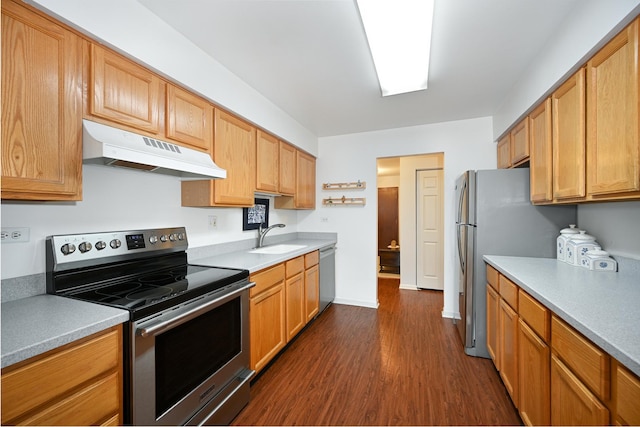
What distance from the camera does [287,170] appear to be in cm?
309

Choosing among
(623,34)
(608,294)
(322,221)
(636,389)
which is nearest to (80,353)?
(636,389)

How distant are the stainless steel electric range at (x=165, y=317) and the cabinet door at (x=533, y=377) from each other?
1.60 m

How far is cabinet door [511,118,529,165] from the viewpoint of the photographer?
86.7 inches

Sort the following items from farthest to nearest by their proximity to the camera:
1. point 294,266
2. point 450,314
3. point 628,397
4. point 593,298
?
point 450,314 → point 294,266 → point 593,298 → point 628,397

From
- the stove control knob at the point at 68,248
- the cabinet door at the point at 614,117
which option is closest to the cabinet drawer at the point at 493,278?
the cabinet door at the point at 614,117

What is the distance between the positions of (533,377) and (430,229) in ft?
10.2

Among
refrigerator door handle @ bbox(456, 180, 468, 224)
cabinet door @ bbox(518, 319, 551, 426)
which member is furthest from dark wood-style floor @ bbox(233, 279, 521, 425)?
refrigerator door handle @ bbox(456, 180, 468, 224)

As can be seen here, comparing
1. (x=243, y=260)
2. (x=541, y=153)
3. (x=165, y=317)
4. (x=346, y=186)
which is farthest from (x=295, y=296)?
(x=541, y=153)

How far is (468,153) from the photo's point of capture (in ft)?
10.4

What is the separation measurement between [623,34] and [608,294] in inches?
46.1

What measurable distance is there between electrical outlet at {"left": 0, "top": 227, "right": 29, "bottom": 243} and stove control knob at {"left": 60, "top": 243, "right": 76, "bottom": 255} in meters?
0.13

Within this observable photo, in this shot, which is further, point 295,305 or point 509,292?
point 295,305

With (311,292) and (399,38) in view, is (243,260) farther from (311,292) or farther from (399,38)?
(399,38)

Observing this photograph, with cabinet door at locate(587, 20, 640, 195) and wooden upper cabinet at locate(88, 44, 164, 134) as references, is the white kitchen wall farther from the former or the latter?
cabinet door at locate(587, 20, 640, 195)
